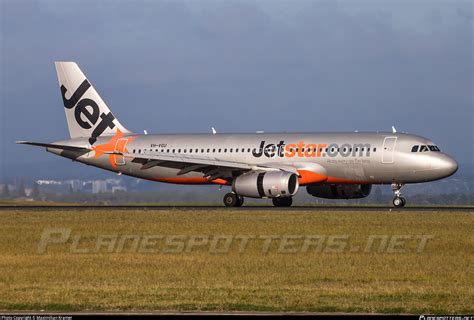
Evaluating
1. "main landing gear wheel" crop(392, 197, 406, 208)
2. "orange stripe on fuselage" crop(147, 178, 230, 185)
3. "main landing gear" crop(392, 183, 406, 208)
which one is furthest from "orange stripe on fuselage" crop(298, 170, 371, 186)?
"orange stripe on fuselage" crop(147, 178, 230, 185)

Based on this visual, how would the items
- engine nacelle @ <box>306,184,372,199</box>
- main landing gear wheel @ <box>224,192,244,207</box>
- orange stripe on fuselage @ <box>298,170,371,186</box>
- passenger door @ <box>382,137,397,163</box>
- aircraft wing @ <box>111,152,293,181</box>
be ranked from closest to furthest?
passenger door @ <box>382,137,397,163</box> < orange stripe on fuselage @ <box>298,170,371,186</box> < aircraft wing @ <box>111,152,293,181</box> < main landing gear wheel @ <box>224,192,244,207</box> < engine nacelle @ <box>306,184,372,199</box>

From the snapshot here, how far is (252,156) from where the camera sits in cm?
5834

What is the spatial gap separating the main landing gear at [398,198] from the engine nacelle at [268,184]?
550 centimetres

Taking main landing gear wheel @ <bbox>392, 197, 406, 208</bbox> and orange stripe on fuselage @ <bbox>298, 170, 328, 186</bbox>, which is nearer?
main landing gear wheel @ <bbox>392, 197, 406, 208</bbox>

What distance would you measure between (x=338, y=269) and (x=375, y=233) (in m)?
9.65

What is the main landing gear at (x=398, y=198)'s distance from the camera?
54.8 meters

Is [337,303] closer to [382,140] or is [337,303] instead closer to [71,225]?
[71,225]

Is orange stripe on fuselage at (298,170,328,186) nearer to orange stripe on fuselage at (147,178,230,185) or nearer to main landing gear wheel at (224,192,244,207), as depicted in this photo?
main landing gear wheel at (224,192,244,207)

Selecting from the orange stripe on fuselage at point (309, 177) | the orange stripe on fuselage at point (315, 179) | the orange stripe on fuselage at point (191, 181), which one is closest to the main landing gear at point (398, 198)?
the orange stripe on fuselage at point (315, 179)

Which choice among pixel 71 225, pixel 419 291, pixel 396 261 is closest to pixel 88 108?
pixel 71 225

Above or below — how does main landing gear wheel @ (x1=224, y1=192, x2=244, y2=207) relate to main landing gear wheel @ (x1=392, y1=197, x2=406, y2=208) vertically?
above

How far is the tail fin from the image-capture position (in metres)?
64.4

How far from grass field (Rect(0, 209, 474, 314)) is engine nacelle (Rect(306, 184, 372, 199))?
40.3ft

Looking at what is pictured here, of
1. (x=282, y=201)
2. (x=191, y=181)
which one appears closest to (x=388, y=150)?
(x=282, y=201)
